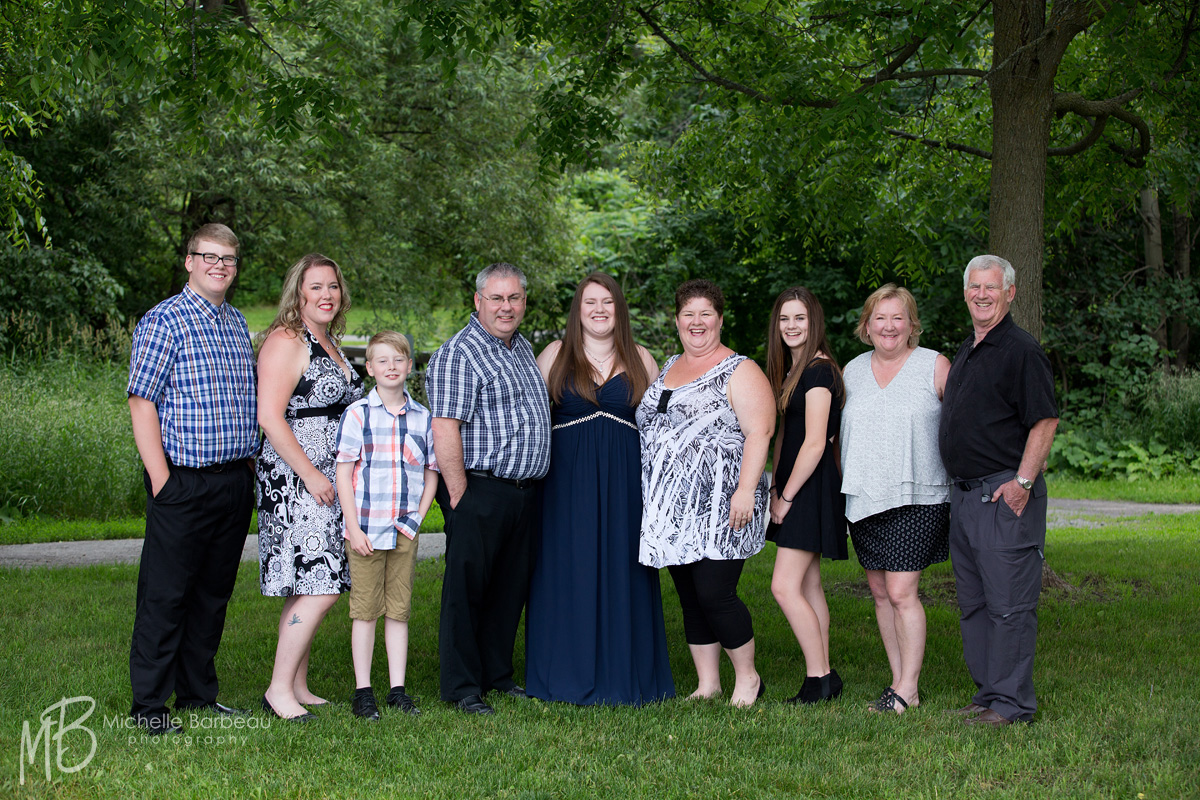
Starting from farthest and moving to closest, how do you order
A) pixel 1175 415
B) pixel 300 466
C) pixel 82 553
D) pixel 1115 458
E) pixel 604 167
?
pixel 604 167, pixel 1115 458, pixel 1175 415, pixel 82 553, pixel 300 466

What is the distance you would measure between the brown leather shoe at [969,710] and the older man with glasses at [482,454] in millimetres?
2059

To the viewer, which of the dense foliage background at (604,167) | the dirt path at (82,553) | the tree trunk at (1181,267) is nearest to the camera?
the dense foliage background at (604,167)

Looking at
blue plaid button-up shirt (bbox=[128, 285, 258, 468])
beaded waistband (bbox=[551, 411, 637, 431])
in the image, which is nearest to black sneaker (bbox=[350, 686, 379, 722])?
blue plaid button-up shirt (bbox=[128, 285, 258, 468])

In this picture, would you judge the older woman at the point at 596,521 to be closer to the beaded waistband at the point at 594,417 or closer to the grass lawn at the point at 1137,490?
the beaded waistband at the point at 594,417

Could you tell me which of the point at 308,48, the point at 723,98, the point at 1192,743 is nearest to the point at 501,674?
the point at 1192,743

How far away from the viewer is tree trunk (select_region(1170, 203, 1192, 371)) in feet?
50.5

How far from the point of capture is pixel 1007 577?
4.35 metres

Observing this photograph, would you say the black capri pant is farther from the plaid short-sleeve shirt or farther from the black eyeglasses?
the black eyeglasses

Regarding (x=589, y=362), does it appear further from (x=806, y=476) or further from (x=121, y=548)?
(x=121, y=548)

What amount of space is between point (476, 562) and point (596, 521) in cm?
59

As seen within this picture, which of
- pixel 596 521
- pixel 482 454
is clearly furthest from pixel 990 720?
pixel 482 454

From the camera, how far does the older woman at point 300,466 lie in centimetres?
434

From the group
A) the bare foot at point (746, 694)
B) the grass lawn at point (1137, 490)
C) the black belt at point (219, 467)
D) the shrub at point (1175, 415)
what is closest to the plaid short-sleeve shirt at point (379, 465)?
the black belt at point (219, 467)

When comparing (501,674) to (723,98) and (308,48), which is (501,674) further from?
(308,48)
